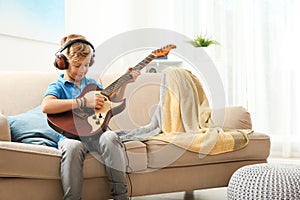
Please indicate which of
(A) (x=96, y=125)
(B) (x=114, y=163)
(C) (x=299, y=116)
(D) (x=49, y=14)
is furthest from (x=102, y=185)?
(C) (x=299, y=116)

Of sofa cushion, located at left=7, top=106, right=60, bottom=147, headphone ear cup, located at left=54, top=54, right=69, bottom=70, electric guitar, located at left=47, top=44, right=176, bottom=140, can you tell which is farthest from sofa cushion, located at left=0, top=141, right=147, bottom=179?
headphone ear cup, located at left=54, top=54, right=69, bottom=70

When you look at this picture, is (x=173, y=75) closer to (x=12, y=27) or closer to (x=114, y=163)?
(x=114, y=163)

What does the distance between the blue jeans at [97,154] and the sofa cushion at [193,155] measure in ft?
0.64

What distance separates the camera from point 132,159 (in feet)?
6.77

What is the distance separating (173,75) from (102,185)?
2.93 feet

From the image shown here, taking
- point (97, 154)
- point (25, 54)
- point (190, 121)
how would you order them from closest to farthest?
point (97, 154)
point (190, 121)
point (25, 54)

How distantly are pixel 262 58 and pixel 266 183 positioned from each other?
267 centimetres

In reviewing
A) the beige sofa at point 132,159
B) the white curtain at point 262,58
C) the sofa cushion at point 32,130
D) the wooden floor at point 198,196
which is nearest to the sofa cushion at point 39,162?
the beige sofa at point 132,159

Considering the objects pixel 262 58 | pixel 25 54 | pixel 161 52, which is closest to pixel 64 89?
pixel 161 52

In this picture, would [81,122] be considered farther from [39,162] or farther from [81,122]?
[39,162]

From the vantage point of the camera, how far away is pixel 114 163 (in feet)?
6.47

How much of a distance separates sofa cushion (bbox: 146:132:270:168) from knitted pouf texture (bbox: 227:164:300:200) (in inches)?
14.0

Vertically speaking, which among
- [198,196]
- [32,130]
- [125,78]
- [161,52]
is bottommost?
[198,196]

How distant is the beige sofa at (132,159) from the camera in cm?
182
